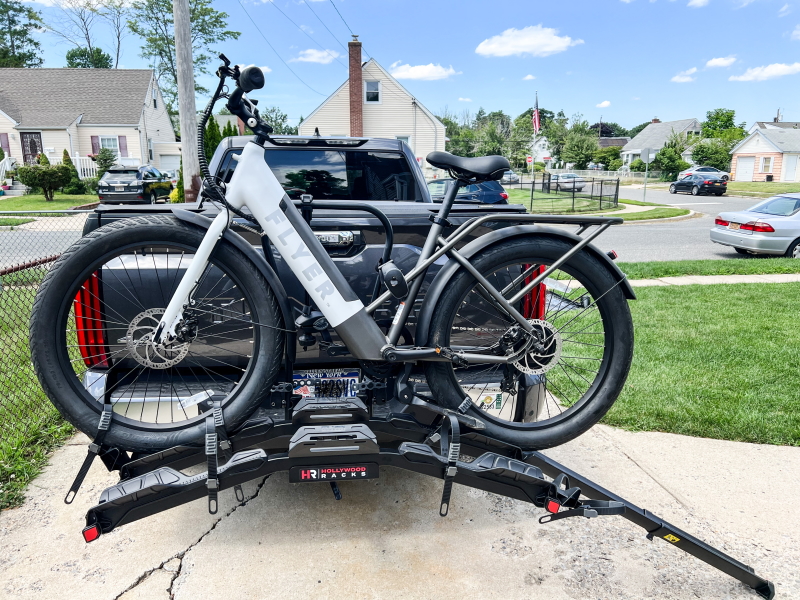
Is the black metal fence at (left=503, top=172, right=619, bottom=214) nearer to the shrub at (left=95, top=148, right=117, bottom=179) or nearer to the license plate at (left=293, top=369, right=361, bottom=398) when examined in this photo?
the license plate at (left=293, top=369, right=361, bottom=398)

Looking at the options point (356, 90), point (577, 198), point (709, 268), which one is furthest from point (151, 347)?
point (356, 90)

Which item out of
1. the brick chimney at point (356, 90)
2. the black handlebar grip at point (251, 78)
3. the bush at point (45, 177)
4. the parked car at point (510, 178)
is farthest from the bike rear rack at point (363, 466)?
the parked car at point (510, 178)

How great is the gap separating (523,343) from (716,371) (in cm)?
327

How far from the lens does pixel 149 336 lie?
8.43ft

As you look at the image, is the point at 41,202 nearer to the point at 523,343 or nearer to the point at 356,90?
the point at 356,90

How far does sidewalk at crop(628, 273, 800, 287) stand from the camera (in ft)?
31.0

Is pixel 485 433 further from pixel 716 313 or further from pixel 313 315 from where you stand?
pixel 716 313

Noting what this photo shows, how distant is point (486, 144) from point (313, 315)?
52.7 meters

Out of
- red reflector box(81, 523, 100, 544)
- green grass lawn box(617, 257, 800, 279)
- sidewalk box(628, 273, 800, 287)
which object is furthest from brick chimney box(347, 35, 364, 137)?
red reflector box(81, 523, 100, 544)

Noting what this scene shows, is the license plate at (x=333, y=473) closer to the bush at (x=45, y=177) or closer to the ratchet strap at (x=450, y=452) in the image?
the ratchet strap at (x=450, y=452)

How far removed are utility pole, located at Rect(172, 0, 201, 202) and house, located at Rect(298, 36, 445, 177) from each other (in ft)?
79.4

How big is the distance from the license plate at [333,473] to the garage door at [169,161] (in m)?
44.0

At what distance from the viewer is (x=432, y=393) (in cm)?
268

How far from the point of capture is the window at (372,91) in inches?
Result: 1388
